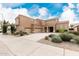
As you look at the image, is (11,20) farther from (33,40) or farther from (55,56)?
(55,56)

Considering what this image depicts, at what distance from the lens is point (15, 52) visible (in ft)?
7.38

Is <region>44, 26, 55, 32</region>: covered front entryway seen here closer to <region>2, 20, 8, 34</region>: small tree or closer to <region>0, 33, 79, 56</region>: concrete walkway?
<region>0, 33, 79, 56</region>: concrete walkway

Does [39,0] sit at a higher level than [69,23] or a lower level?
higher

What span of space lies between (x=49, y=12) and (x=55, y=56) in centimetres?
60

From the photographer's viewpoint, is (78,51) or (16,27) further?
(16,27)

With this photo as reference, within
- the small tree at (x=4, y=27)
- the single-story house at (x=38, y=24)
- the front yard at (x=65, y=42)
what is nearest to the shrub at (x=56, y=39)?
the front yard at (x=65, y=42)

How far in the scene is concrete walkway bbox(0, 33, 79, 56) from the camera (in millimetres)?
2234

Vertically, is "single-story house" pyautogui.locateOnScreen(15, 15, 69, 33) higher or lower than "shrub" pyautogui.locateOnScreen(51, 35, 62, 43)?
higher

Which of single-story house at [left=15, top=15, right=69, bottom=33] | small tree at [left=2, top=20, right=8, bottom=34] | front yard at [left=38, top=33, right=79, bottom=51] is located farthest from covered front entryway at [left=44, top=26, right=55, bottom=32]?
small tree at [left=2, top=20, right=8, bottom=34]

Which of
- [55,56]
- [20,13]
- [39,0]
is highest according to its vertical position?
[39,0]

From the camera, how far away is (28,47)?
7.47 ft

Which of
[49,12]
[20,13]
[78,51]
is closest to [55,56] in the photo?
[78,51]

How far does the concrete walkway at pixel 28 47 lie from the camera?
223cm

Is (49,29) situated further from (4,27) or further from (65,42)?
(4,27)
